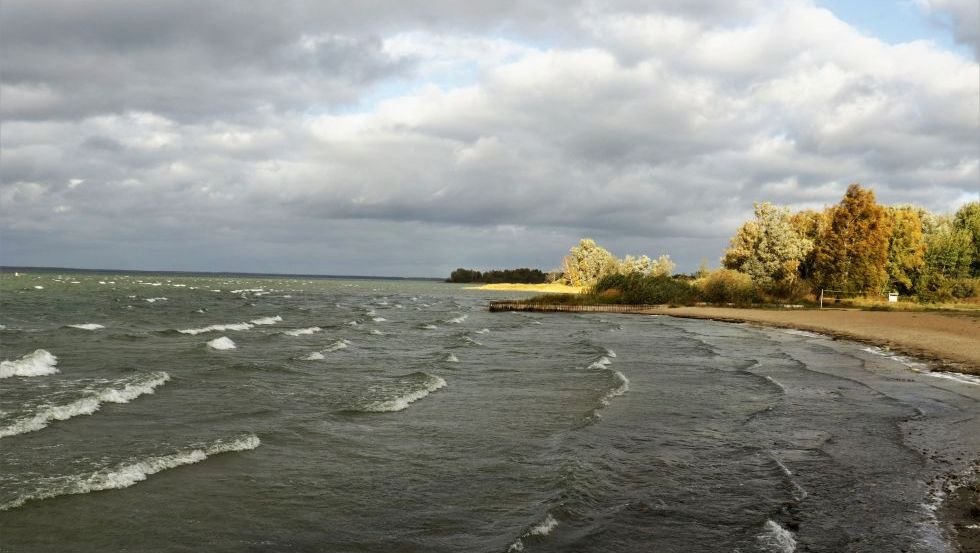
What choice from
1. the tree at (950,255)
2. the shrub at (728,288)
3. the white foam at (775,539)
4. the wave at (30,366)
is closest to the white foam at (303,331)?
the wave at (30,366)

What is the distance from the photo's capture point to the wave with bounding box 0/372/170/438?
14.2 metres

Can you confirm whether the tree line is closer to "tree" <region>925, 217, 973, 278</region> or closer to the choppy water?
"tree" <region>925, 217, 973, 278</region>

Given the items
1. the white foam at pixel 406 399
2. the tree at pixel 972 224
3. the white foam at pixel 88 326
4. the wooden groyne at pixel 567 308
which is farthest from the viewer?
the tree at pixel 972 224

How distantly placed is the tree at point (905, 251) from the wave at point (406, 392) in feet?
219

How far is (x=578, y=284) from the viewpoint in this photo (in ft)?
443

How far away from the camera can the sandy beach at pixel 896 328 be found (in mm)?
29562

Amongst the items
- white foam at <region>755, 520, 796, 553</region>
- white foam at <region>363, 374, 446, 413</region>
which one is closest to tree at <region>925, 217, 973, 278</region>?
white foam at <region>363, 374, 446, 413</region>

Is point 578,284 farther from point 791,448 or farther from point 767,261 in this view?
point 791,448

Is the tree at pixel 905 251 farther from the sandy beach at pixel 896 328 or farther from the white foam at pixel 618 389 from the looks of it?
the white foam at pixel 618 389

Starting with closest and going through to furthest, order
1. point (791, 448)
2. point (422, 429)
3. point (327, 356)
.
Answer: point (791, 448)
point (422, 429)
point (327, 356)

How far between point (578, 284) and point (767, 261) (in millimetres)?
63407

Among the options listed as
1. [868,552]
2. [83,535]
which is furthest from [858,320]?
[83,535]

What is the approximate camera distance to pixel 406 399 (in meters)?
18.7

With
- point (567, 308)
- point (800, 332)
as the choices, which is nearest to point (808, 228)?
point (567, 308)
